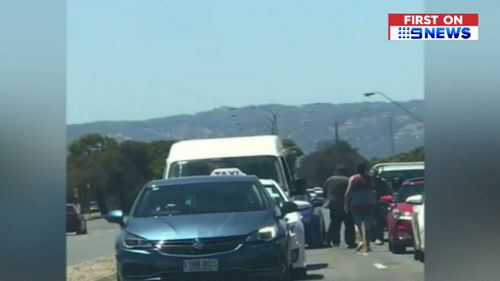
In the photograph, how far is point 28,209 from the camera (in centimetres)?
1142

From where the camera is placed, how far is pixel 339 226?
71.3 ft

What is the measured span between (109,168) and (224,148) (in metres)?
4.57

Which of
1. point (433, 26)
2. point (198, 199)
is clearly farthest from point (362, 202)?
point (433, 26)

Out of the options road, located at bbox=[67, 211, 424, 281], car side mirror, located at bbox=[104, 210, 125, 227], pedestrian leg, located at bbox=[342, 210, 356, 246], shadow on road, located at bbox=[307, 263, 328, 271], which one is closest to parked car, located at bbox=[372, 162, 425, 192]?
pedestrian leg, located at bbox=[342, 210, 356, 246]

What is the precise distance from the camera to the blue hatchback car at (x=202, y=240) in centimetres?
1253

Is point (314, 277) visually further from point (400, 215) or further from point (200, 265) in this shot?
point (200, 265)

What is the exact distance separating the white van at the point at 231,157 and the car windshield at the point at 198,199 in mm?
6227

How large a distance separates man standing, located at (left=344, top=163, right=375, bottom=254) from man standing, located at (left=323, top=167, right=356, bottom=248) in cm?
111

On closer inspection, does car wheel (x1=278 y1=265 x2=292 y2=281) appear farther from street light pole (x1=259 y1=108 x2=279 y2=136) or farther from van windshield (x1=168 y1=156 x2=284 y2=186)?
van windshield (x1=168 y1=156 x2=284 y2=186)

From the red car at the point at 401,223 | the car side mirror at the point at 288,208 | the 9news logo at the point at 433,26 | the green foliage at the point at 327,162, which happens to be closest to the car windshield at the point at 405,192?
the red car at the point at 401,223

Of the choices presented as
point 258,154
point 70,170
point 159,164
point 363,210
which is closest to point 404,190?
point 363,210

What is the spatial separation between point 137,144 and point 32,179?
5.80m

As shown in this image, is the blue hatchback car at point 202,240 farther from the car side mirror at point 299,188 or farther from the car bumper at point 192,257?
the car side mirror at point 299,188

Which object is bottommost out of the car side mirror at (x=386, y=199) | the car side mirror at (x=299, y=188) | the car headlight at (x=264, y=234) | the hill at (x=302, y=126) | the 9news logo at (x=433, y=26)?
the car side mirror at (x=386, y=199)
